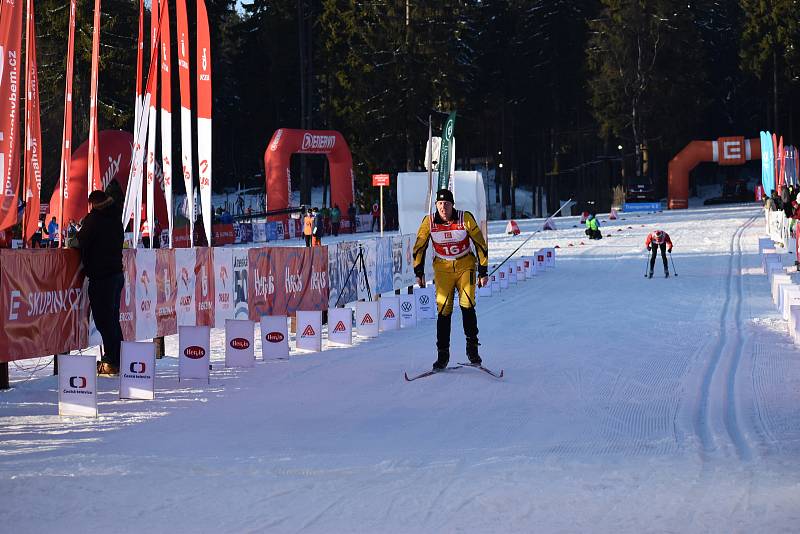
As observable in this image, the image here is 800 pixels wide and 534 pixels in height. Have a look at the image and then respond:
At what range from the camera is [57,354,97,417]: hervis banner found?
9695 mm

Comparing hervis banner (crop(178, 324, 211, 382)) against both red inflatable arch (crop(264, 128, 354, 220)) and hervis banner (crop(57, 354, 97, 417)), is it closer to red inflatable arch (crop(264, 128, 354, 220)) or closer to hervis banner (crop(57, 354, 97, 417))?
hervis banner (crop(57, 354, 97, 417))

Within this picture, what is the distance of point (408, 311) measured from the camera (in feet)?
58.5

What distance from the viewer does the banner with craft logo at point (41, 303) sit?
10.7 meters

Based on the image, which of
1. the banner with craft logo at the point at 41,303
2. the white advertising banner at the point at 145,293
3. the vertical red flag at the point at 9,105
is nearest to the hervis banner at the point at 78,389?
the banner with craft logo at the point at 41,303

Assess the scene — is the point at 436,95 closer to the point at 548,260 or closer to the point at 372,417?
the point at 548,260

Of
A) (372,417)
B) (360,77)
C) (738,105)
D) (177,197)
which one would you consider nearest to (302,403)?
(372,417)

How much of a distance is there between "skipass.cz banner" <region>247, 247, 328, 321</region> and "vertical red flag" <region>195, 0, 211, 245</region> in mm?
1004

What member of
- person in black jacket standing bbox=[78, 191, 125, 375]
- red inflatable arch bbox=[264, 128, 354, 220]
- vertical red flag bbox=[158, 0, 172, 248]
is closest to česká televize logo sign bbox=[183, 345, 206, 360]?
person in black jacket standing bbox=[78, 191, 125, 375]

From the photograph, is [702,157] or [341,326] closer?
[341,326]

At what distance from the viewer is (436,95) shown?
67.8 meters

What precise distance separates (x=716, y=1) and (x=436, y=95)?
29.7 metres

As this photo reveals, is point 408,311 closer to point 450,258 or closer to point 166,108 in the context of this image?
point 166,108

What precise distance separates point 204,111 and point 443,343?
20.9 ft

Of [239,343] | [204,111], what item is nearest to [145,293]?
[239,343]
